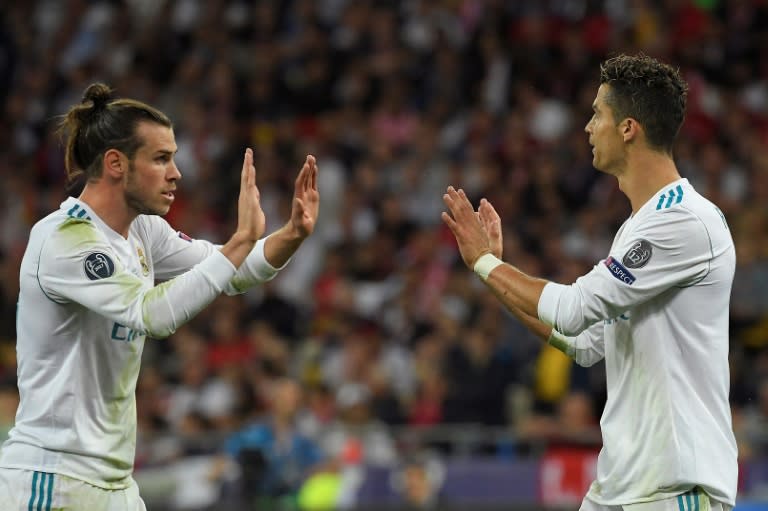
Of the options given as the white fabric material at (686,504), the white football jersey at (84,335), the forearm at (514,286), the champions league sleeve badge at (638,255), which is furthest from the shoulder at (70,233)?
the white fabric material at (686,504)

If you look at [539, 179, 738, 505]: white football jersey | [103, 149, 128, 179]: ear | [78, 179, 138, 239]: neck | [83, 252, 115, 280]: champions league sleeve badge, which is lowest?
[539, 179, 738, 505]: white football jersey

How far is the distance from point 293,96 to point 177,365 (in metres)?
3.61

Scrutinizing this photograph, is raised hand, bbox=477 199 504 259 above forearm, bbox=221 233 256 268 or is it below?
above

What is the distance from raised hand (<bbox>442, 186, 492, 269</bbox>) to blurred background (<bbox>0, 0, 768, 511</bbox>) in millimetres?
4335

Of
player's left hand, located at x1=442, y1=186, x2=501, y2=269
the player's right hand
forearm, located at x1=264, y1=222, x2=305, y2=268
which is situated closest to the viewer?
the player's right hand

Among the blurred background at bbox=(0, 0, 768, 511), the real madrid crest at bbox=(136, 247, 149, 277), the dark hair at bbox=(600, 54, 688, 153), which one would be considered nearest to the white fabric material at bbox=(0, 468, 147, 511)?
the real madrid crest at bbox=(136, 247, 149, 277)

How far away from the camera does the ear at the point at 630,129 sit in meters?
4.89

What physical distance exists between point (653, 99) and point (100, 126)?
211cm

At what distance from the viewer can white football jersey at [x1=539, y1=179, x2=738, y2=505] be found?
459 centimetres

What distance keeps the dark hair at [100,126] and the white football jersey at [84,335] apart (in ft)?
0.65

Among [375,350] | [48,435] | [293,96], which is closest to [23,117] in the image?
[293,96]

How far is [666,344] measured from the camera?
15.3 ft

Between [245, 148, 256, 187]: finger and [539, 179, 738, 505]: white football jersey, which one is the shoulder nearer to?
[245, 148, 256, 187]: finger

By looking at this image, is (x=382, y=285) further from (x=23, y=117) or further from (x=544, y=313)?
(x=544, y=313)
